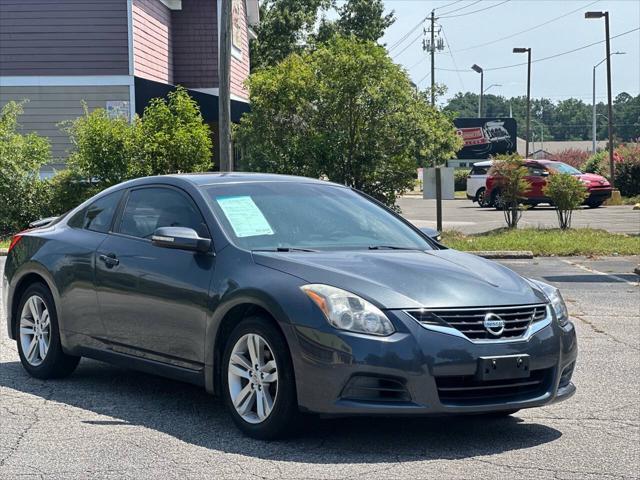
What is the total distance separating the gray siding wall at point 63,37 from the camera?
28484 millimetres

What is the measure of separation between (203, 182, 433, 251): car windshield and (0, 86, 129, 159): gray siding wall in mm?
22090

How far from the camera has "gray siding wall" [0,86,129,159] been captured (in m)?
28.8

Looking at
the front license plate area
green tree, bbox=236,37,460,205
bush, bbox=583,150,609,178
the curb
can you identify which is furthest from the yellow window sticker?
bush, bbox=583,150,609,178

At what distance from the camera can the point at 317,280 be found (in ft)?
20.1

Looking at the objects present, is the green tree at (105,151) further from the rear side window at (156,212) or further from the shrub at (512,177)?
the rear side window at (156,212)

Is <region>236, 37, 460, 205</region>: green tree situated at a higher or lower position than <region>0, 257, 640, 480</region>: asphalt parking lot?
higher

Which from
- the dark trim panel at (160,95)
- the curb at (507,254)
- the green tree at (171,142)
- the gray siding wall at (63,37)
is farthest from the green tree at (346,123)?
the gray siding wall at (63,37)

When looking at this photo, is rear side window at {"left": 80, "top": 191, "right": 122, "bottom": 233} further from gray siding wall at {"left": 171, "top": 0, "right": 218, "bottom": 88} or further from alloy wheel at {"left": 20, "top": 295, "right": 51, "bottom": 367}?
gray siding wall at {"left": 171, "top": 0, "right": 218, "bottom": 88}

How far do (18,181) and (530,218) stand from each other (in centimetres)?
1455

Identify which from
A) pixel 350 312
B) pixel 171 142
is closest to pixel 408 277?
pixel 350 312

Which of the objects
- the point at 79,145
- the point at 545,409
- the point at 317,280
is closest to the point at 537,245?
the point at 79,145

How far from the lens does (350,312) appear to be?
19.4ft

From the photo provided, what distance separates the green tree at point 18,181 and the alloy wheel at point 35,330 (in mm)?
16232

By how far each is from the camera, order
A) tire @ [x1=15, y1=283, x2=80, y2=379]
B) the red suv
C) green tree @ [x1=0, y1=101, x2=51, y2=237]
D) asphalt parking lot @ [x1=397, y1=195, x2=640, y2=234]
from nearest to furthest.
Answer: tire @ [x1=15, y1=283, x2=80, y2=379], green tree @ [x1=0, y1=101, x2=51, y2=237], asphalt parking lot @ [x1=397, y1=195, x2=640, y2=234], the red suv
